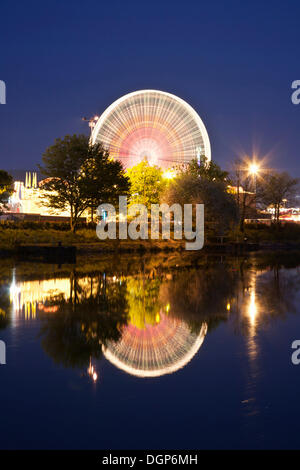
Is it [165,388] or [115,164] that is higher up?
[115,164]

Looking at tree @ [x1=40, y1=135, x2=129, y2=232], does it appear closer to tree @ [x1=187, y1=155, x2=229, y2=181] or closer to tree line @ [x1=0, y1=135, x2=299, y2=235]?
tree line @ [x1=0, y1=135, x2=299, y2=235]

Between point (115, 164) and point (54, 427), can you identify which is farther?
point (115, 164)

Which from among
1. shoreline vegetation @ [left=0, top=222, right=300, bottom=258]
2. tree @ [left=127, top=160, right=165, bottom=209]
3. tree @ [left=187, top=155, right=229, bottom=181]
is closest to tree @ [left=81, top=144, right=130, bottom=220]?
shoreline vegetation @ [left=0, top=222, right=300, bottom=258]

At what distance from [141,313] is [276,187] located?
68061mm

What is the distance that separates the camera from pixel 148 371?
307 inches

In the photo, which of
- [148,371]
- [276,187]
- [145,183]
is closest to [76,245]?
[145,183]

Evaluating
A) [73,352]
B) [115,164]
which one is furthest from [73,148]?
[73,352]

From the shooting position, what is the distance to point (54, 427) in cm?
562

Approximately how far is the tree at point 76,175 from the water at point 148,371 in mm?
27970

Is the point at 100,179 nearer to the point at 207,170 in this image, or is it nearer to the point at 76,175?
the point at 76,175

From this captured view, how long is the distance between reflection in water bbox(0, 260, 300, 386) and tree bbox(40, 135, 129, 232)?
72.6 ft
